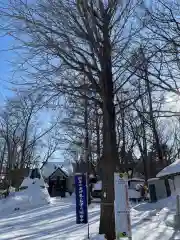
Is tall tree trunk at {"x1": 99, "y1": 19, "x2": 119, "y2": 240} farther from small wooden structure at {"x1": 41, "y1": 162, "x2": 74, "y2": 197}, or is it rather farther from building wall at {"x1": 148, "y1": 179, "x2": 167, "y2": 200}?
small wooden structure at {"x1": 41, "y1": 162, "x2": 74, "y2": 197}

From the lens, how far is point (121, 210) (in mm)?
8461

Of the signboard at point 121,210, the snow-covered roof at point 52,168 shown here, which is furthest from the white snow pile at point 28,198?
the snow-covered roof at point 52,168

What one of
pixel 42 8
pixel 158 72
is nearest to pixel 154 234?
pixel 158 72

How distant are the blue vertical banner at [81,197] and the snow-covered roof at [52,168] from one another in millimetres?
48590

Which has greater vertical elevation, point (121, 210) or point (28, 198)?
point (28, 198)

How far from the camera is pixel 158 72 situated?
42.8 ft

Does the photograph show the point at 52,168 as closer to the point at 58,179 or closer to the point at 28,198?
the point at 58,179

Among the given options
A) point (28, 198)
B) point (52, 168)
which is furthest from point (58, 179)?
point (28, 198)

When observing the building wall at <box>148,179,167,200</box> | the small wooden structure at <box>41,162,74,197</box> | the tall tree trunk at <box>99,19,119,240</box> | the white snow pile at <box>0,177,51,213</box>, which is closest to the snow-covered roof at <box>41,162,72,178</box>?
the small wooden structure at <box>41,162,74,197</box>

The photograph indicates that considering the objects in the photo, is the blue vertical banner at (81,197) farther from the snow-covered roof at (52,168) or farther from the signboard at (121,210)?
the snow-covered roof at (52,168)

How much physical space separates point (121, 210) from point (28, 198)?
2221 cm

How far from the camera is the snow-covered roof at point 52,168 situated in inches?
2391

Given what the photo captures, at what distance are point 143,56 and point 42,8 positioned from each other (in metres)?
3.84

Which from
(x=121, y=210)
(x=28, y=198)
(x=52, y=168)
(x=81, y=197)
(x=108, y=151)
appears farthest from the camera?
(x=52, y=168)
